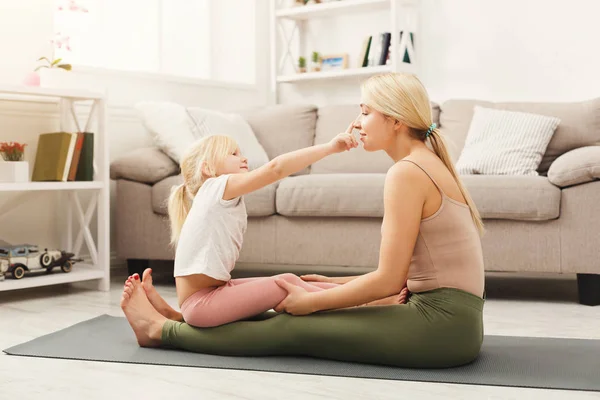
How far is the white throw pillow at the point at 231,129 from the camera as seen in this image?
3.79 metres

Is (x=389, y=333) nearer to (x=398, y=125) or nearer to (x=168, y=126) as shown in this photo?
(x=398, y=125)

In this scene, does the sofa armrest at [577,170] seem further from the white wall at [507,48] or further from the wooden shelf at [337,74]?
the wooden shelf at [337,74]

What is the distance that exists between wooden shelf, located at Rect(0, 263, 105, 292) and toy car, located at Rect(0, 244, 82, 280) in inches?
1.2

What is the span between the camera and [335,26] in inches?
195

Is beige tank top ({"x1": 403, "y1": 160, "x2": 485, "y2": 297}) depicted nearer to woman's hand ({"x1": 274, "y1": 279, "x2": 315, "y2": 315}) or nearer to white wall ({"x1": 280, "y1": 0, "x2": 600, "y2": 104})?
woman's hand ({"x1": 274, "y1": 279, "x2": 315, "y2": 315})

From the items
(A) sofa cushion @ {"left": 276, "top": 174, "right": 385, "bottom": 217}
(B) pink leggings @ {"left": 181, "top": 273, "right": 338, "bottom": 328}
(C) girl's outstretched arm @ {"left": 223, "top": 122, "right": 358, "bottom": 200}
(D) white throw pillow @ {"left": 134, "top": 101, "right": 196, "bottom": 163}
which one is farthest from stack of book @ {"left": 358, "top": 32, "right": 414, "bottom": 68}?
(B) pink leggings @ {"left": 181, "top": 273, "right": 338, "bottom": 328}

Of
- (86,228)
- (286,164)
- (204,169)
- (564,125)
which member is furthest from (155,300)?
(564,125)

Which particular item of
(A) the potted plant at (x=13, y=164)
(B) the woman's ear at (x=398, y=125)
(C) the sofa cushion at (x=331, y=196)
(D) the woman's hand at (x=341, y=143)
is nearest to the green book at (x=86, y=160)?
(A) the potted plant at (x=13, y=164)

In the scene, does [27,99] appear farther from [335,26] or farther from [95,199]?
[335,26]

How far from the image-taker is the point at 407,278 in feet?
6.40

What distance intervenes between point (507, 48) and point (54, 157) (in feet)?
8.35

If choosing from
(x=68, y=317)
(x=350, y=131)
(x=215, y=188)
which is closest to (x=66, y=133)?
(x=68, y=317)

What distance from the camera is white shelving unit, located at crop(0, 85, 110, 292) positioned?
10.5 ft

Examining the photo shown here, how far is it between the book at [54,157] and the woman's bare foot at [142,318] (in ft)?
4.33
